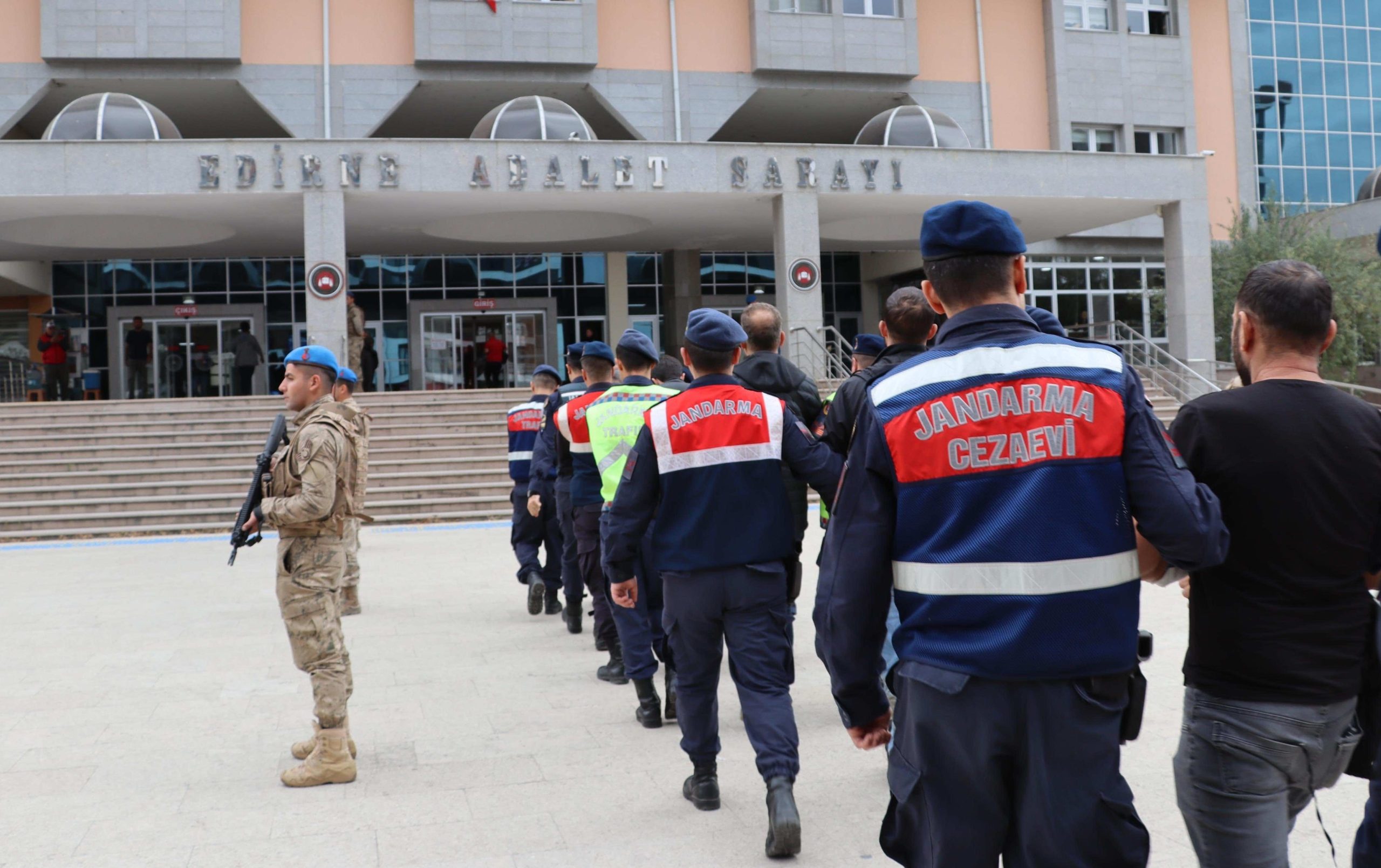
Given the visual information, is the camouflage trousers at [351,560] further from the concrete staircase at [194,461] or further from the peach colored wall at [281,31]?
the peach colored wall at [281,31]

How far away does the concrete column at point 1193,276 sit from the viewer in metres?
24.1

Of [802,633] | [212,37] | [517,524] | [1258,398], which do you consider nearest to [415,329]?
[212,37]

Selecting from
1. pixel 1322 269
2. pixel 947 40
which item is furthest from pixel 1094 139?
pixel 1322 269

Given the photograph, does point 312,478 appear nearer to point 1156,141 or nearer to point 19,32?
point 19,32

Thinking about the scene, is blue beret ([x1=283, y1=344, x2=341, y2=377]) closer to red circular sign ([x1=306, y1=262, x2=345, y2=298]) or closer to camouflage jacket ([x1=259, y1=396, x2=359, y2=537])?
camouflage jacket ([x1=259, y1=396, x2=359, y2=537])

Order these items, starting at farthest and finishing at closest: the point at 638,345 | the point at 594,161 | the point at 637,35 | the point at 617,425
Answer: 1. the point at 637,35
2. the point at 594,161
3. the point at 638,345
4. the point at 617,425

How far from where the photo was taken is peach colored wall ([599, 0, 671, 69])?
91.5ft

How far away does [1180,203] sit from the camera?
949 inches

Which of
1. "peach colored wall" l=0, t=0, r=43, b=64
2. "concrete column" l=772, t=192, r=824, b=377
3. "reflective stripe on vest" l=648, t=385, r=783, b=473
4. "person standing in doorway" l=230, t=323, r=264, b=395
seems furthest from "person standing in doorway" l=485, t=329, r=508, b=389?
"reflective stripe on vest" l=648, t=385, r=783, b=473

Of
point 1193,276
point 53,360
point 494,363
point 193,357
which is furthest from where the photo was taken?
point 193,357

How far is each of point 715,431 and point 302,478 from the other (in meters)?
1.76

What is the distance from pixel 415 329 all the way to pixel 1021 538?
29373 mm

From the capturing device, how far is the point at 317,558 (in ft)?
16.1

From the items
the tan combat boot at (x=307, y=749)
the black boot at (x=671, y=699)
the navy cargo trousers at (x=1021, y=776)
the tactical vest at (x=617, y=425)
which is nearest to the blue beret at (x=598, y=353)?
the tactical vest at (x=617, y=425)
